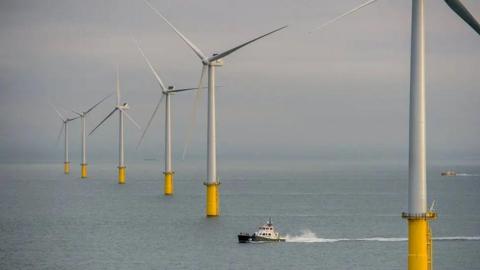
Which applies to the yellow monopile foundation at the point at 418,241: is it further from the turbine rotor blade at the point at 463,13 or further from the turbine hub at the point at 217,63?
the turbine hub at the point at 217,63

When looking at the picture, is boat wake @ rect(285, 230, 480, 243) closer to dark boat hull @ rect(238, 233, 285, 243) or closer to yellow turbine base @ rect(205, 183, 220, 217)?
dark boat hull @ rect(238, 233, 285, 243)

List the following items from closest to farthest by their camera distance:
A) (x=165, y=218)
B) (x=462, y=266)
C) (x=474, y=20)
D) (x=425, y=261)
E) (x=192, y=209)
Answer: (x=474, y=20) → (x=425, y=261) → (x=462, y=266) → (x=165, y=218) → (x=192, y=209)

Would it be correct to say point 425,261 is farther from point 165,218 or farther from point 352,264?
point 165,218

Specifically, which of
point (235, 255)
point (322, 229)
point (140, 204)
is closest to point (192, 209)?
point (140, 204)

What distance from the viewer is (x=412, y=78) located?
57.8m

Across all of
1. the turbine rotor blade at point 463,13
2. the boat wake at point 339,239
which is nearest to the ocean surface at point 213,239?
the boat wake at point 339,239

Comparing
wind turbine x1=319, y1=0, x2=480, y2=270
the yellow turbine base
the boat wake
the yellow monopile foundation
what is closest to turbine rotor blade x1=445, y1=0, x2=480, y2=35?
wind turbine x1=319, y1=0, x2=480, y2=270

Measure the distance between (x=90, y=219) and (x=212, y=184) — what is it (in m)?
38.0

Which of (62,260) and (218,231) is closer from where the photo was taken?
(62,260)

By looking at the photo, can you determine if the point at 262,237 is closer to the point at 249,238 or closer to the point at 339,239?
the point at 249,238

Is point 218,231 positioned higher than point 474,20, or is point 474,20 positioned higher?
point 474,20

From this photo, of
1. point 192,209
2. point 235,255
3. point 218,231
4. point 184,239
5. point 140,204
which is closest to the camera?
point 235,255

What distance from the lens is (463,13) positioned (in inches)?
2093

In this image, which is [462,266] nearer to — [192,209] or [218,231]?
[218,231]
